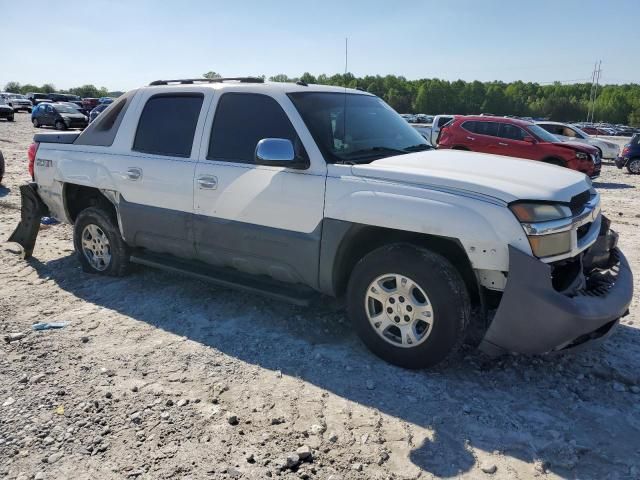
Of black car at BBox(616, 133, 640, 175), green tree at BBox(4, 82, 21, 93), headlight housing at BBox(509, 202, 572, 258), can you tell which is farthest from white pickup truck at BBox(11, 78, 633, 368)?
green tree at BBox(4, 82, 21, 93)

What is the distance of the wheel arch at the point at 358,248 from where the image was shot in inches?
139

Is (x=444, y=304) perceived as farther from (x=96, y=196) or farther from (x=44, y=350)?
(x=96, y=196)

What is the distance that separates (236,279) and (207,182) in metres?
0.84

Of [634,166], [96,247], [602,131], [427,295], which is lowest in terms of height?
[602,131]

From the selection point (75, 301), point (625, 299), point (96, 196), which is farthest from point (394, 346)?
point (96, 196)

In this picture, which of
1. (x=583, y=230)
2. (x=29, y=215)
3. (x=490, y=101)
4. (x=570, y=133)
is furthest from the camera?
(x=490, y=101)

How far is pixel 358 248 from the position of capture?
3.86 meters

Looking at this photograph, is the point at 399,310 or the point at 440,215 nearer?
the point at 440,215

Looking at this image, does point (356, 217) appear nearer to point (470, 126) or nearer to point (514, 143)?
point (514, 143)

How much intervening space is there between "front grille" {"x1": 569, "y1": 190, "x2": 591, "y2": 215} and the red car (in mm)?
10535

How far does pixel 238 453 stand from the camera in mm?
2781

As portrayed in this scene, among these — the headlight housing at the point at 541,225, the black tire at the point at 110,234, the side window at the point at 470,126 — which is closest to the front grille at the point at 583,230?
the headlight housing at the point at 541,225

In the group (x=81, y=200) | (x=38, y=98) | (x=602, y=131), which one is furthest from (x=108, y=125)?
(x=602, y=131)

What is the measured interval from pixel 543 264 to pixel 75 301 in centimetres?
→ 408
